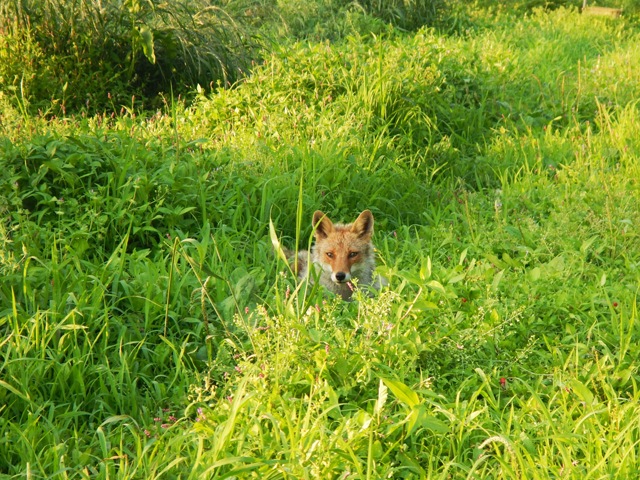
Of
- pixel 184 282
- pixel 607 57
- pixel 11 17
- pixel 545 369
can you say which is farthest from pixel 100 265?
pixel 607 57

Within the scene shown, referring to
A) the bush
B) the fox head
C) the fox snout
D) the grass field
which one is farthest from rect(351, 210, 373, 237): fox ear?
the bush

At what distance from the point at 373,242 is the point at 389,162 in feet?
3.38

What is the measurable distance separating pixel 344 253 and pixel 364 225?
0.88 ft

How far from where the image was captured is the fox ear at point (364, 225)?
5.79 m

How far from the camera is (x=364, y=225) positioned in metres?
5.87

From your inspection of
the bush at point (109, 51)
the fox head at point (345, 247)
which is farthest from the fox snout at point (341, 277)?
the bush at point (109, 51)

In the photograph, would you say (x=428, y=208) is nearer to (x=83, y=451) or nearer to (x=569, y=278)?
(x=569, y=278)

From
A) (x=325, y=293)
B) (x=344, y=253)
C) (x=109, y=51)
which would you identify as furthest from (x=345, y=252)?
(x=109, y=51)

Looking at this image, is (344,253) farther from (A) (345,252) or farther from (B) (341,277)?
(B) (341,277)

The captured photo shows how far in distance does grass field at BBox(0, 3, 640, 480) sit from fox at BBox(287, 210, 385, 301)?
151 millimetres

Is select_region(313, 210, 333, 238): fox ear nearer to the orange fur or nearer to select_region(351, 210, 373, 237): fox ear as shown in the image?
the orange fur

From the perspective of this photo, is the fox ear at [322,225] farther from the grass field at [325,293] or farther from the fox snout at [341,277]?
the fox snout at [341,277]

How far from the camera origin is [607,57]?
1130 cm

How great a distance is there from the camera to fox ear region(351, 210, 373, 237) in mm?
5785
